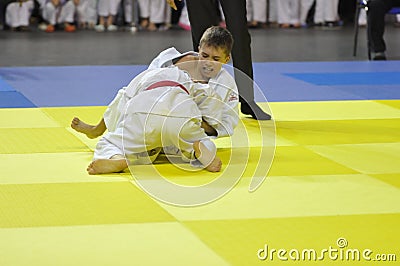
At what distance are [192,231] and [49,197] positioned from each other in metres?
0.86

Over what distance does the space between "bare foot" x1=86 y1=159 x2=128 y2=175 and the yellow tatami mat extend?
0.04 m

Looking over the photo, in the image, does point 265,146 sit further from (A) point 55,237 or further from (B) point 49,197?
(A) point 55,237

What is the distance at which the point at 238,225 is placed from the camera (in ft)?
12.3

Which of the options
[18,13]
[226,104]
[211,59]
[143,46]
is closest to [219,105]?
[226,104]

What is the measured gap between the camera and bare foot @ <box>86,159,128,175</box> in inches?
183

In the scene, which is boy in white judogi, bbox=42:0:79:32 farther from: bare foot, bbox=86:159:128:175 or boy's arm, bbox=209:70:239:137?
bare foot, bbox=86:159:128:175

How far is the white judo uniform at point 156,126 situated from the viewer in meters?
4.81

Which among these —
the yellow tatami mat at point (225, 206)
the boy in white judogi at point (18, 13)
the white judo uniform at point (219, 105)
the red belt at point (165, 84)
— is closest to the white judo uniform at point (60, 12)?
the boy in white judogi at point (18, 13)

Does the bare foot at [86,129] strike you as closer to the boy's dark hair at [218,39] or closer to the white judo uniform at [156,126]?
the white judo uniform at [156,126]

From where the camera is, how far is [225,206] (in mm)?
4055

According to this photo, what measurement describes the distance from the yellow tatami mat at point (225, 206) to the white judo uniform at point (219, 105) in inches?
6.8

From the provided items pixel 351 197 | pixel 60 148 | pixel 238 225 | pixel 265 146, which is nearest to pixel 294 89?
pixel 265 146

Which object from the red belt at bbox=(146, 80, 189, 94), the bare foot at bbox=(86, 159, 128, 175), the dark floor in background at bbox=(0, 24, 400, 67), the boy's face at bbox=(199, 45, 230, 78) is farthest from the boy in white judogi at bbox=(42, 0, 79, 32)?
the bare foot at bbox=(86, 159, 128, 175)

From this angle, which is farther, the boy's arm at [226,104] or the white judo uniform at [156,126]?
the boy's arm at [226,104]
